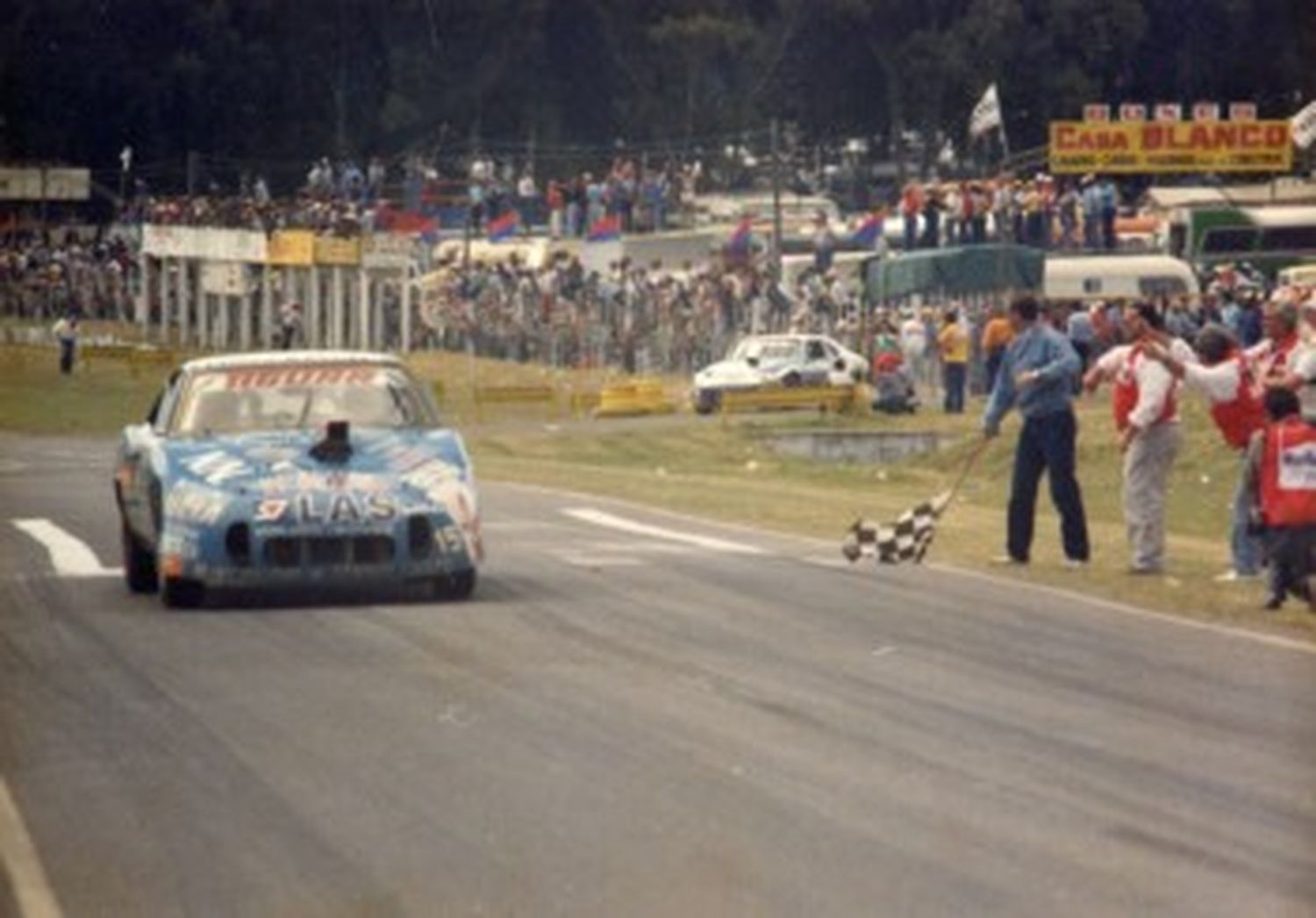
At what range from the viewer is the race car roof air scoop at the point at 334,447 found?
17.3 metres

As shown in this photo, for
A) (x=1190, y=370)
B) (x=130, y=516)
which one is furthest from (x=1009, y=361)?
(x=130, y=516)

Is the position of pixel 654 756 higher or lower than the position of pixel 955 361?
lower

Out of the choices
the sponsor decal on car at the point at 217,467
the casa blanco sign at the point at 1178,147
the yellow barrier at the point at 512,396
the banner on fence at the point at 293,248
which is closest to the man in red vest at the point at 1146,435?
the sponsor decal on car at the point at 217,467

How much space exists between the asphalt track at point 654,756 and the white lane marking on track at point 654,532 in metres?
3.07

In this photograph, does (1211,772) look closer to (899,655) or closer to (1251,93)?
(899,655)

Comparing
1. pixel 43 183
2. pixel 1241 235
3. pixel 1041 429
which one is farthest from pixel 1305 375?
pixel 1241 235

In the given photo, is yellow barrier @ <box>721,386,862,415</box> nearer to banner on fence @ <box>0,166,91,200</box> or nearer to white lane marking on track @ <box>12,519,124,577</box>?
banner on fence @ <box>0,166,91,200</box>

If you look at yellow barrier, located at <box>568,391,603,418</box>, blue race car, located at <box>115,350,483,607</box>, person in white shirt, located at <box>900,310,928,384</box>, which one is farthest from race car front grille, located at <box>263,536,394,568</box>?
yellow barrier, located at <box>568,391,603,418</box>

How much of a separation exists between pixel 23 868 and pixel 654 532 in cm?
1353

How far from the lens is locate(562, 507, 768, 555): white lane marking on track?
69.6ft

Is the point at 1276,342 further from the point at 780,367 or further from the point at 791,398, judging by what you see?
the point at 780,367

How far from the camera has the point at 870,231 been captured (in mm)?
56156

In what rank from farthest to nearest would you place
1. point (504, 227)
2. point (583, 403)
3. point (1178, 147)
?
1. point (1178, 147)
2. point (504, 227)
3. point (583, 403)

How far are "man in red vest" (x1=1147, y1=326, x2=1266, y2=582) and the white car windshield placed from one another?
2983 centimetres
